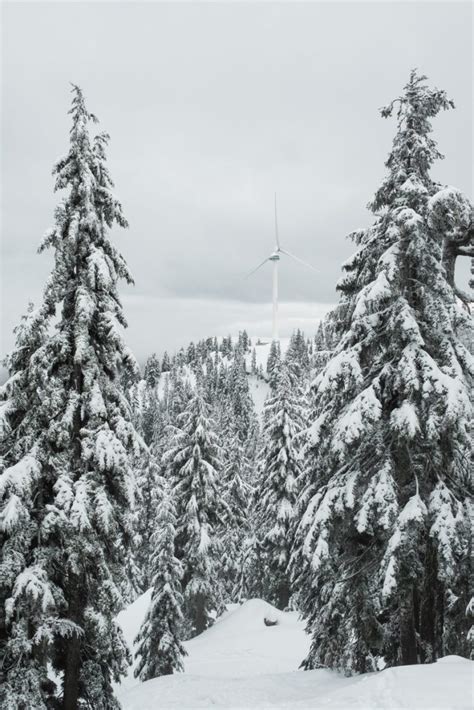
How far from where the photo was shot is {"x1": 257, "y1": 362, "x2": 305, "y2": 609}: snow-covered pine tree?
3288 centimetres

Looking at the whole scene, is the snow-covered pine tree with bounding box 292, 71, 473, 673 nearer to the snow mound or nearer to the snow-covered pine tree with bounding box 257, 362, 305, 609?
the snow mound

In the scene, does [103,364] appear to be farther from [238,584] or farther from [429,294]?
[238,584]

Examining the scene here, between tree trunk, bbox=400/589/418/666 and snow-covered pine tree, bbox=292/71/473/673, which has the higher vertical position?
snow-covered pine tree, bbox=292/71/473/673

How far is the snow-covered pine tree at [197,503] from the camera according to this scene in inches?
1251

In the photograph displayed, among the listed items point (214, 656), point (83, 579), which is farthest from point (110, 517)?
point (214, 656)

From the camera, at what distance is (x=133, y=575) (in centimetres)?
4544

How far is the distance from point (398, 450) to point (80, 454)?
293 inches

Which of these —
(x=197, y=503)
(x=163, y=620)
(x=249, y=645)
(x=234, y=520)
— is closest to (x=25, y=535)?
(x=163, y=620)

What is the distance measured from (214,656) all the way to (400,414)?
2275cm

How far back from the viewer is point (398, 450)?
12.2m

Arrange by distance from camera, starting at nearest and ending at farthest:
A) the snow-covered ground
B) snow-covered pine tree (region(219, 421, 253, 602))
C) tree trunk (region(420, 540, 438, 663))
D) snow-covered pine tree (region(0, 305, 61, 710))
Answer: the snow-covered ground < snow-covered pine tree (region(0, 305, 61, 710)) < tree trunk (region(420, 540, 438, 663)) < snow-covered pine tree (region(219, 421, 253, 602))

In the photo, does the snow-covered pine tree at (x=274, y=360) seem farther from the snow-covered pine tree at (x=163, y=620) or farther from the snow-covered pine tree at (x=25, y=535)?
the snow-covered pine tree at (x=25, y=535)

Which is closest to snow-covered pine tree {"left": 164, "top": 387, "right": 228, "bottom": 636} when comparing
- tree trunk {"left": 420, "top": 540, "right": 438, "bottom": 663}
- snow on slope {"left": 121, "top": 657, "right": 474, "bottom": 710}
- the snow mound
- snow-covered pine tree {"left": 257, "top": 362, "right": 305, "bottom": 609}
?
the snow mound

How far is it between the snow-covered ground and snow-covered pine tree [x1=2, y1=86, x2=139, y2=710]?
279cm
